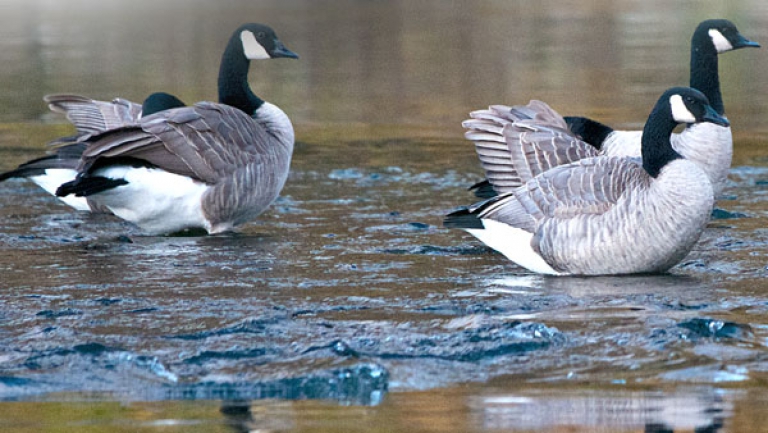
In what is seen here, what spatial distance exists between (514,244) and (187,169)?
254 cm

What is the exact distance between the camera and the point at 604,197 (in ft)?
25.0

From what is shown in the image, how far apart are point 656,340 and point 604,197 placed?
65.9 inches

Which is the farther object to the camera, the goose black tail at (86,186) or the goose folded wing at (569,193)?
the goose black tail at (86,186)

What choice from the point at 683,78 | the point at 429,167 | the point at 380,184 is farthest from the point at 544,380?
the point at 683,78

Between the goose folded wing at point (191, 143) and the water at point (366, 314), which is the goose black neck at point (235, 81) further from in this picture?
the water at point (366, 314)

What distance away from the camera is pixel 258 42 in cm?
1062

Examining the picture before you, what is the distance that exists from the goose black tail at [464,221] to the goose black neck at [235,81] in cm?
268

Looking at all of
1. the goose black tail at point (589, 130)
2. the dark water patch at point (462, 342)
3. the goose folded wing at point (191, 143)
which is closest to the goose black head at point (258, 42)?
the goose folded wing at point (191, 143)

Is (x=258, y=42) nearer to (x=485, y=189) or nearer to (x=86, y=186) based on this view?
(x=485, y=189)

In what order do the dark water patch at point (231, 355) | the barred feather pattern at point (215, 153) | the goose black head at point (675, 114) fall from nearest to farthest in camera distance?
the dark water patch at point (231, 355) < the goose black head at point (675, 114) < the barred feather pattern at point (215, 153)

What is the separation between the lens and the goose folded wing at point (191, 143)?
8.77m

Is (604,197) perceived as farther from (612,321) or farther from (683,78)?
(683,78)

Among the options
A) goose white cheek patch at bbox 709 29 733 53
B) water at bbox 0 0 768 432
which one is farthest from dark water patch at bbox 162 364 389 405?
goose white cheek patch at bbox 709 29 733 53

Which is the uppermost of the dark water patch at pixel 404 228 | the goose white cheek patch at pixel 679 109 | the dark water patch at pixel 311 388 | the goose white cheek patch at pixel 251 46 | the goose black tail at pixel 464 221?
the goose white cheek patch at pixel 251 46
